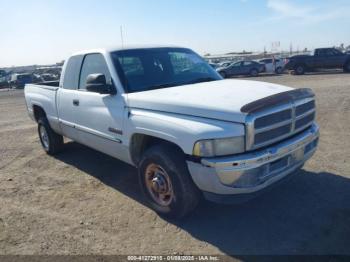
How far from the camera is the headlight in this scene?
324cm

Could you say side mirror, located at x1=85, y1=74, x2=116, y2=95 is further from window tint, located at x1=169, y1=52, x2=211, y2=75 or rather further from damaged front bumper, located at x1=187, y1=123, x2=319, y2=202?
damaged front bumper, located at x1=187, y1=123, x2=319, y2=202

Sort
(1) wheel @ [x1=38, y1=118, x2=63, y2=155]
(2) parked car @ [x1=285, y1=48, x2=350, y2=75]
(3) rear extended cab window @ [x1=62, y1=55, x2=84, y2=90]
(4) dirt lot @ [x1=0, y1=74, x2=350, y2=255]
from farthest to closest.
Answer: (2) parked car @ [x1=285, y1=48, x2=350, y2=75]
(1) wheel @ [x1=38, y1=118, x2=63, y2=155]
(3) rear extended cab window @ [x1=62, y1=55, x2=84, y2=90]
(4) dirt lot @ [x1=0, y1=74, x2=350, y2=255]

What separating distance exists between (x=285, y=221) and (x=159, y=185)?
1.47 metres

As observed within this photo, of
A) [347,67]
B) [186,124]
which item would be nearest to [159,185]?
[186,124]

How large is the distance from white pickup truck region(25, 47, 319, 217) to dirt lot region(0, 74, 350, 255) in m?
0.40

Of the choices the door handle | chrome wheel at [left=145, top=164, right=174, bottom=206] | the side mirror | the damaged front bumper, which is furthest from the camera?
the door handle

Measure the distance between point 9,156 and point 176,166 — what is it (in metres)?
5.03

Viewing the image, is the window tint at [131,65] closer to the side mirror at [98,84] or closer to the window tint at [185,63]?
the side mirror at [98,84]

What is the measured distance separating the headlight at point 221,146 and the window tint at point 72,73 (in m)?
2.97

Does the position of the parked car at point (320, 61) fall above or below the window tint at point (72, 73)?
below

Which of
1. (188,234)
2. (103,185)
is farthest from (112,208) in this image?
(188,234)

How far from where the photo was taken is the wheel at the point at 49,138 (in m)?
6.71

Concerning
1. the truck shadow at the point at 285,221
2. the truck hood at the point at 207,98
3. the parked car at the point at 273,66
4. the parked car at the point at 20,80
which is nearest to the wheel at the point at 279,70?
the parked car at the point at 273,66

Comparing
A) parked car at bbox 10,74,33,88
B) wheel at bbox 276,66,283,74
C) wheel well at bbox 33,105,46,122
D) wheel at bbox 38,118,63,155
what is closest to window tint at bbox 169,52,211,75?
wheel at bbox 38,118,63,155
